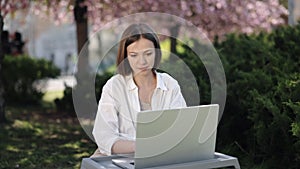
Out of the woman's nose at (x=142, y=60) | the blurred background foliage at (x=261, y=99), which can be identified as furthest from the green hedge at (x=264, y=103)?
the woman's nose at (x=142, y=60)

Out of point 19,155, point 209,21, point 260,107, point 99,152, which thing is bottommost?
point 19,155

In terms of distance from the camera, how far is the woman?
112 inches

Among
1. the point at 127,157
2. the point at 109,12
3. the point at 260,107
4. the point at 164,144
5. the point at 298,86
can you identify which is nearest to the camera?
the point at 164,144

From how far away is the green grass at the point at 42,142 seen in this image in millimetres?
5332

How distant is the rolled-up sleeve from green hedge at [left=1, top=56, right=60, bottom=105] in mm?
7632

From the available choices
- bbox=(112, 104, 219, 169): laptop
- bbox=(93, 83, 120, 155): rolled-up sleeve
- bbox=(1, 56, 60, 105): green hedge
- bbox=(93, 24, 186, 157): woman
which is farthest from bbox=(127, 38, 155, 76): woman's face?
bbox=(1, 56, 60, 105): green hedge

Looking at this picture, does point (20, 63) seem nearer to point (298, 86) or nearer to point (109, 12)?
point (109, 12)

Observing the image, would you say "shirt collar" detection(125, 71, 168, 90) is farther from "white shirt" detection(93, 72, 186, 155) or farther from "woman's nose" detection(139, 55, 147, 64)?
"woman's nose" detection(139, 55, 147, 64)

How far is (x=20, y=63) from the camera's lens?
10289 millimetres

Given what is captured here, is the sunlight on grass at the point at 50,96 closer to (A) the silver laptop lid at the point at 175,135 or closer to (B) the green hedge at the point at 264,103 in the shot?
(B) the green hedge at the point at 264,103

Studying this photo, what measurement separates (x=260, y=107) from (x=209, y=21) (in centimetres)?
578

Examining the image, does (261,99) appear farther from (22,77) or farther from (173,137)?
(22,77)

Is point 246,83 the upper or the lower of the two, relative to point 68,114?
upper

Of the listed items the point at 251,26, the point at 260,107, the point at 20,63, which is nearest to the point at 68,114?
the point at 20,63
